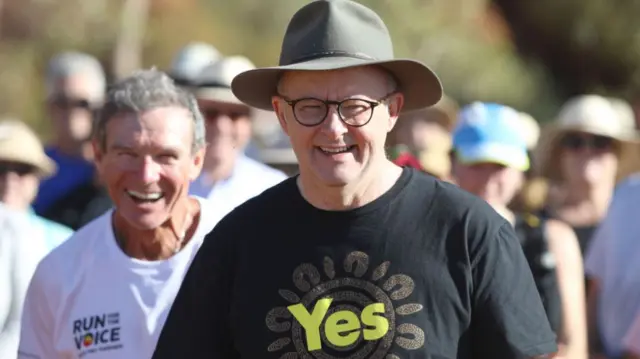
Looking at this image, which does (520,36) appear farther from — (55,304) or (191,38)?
(55,304)

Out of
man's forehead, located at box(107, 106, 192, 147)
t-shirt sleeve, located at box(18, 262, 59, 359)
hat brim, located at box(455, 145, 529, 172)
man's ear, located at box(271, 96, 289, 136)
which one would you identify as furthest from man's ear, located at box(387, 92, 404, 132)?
hat brim, located at box(455, 145, 529, 172)

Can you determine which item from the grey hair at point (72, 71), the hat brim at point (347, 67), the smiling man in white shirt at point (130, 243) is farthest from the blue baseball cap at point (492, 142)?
the grey hair at point (72, 71)

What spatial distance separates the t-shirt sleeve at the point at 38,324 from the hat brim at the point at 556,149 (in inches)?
167

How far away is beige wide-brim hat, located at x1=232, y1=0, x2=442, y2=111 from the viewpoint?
374 centimetres

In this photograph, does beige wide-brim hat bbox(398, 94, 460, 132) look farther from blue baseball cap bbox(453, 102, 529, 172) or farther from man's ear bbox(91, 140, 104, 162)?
man's ear bbox(91, 140, 104, 162)

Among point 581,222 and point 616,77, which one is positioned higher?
point 616,77

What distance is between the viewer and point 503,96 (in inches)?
820

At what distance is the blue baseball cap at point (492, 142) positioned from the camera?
6.39 meters

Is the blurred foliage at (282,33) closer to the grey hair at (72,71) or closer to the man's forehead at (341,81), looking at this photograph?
the grey hair at (72,71)

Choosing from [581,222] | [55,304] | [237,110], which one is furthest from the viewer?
[581,222]

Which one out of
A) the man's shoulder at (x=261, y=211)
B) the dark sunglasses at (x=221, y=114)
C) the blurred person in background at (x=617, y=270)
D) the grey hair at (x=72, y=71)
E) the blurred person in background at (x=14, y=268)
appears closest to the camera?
the man's shoulder at (x=261, y=211)

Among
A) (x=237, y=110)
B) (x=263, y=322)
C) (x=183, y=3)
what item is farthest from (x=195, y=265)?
(x=183, y=3)

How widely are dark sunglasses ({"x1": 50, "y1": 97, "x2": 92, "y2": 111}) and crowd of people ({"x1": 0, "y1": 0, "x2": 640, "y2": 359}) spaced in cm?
102

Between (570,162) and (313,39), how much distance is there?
15.6 feet
